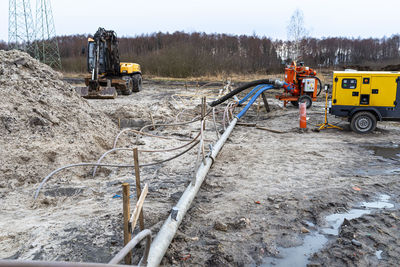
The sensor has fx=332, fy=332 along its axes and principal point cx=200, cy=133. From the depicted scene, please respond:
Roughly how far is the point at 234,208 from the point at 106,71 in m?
14.5

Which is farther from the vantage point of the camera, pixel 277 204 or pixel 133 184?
pixel 133 184

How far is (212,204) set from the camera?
4703 mm

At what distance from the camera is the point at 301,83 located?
45.9 feet

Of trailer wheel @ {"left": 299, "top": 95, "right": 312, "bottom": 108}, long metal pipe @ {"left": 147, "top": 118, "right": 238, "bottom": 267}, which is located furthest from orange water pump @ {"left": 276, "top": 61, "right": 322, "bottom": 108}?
long metal pipe @ {"left": 147, "top": 118, "right": 238, "bottom": 267}

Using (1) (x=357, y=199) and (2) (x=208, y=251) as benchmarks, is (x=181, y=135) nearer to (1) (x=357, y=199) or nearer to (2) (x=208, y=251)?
(1) (x=357, y=199)

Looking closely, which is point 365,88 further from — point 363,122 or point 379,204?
point 379,204

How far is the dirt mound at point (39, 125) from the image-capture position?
18.6ft

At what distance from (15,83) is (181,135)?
432 centimetres

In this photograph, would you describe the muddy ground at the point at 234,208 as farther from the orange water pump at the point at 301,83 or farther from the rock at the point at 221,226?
the orange water pump at the point at 301,83

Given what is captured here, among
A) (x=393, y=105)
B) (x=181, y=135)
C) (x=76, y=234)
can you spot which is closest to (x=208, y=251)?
(x=76, y=234)

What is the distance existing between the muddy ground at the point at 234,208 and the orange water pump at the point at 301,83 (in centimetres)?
606

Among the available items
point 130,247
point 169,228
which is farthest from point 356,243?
point 130,247

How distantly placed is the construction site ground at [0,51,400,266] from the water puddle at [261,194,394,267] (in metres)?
0.02

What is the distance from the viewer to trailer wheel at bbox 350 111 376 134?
9570mm
